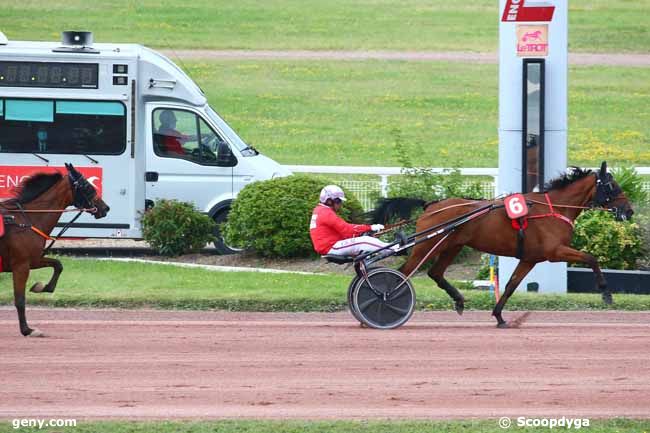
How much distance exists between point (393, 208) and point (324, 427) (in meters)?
4.68

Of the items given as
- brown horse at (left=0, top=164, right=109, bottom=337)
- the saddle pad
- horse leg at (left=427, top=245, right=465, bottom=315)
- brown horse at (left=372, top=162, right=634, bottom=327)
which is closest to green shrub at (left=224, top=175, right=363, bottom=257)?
horse leg at (left=427, top=245, right=465, bottom=315)

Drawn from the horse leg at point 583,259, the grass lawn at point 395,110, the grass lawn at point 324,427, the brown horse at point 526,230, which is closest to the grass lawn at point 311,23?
the grass lawn at point 395,110

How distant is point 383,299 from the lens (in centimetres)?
1309

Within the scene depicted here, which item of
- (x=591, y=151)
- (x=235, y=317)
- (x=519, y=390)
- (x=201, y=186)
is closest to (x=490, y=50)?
(x=591, y=151)

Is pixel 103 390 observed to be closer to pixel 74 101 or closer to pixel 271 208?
pixel 271 208

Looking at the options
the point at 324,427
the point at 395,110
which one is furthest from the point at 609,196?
the point at 395,110

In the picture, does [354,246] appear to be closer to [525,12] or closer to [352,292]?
[352,292]

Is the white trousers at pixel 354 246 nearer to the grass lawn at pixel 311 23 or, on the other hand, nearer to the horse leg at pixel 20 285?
the horse leg at pixel 20 285

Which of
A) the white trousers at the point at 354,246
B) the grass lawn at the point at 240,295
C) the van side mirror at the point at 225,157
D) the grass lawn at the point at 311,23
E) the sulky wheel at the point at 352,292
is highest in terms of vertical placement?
the grass lawn at the point at 311,23

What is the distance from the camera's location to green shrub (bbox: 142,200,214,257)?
18.4 meters

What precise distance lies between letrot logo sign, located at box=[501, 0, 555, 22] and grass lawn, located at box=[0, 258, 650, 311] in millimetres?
3237

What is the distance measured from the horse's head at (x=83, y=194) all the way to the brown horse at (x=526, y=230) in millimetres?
3115

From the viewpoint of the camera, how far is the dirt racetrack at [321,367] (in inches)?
405

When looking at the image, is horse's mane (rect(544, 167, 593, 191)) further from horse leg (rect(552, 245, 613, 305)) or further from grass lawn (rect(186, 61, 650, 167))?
grass lawn (rect(186, 61, 650, 167))
